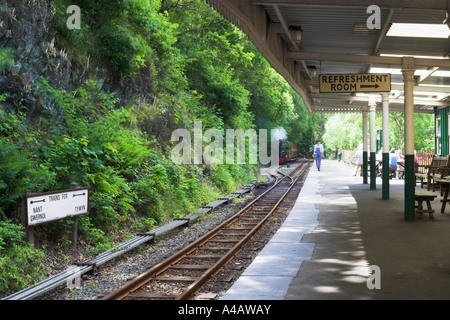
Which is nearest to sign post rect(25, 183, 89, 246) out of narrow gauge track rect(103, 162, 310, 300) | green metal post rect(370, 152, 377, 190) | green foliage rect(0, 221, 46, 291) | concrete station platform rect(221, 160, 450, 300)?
green foliage rect(0, 221, 46, 291)

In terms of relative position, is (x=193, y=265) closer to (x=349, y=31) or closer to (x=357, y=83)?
(x=349, y=31)

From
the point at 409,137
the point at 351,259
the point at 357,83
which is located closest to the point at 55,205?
the point at 351,259

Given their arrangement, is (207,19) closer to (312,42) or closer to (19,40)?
(312,42)

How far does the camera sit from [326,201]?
15.6 metres

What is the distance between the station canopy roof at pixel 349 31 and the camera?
7246 mm

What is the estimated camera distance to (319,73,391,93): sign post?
1199 cm

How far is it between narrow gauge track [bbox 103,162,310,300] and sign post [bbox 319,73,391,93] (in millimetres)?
3942

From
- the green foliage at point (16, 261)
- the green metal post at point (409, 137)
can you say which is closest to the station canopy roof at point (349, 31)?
the green metal post at point (409, 137)

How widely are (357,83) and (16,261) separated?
9.11 meters

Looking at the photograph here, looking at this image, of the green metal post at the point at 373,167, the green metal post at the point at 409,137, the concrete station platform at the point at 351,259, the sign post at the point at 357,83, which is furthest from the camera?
the green metal post at the point at 373,167

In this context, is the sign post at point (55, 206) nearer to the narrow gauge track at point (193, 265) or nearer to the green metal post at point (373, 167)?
the narrow gauge track at point (193, 265)

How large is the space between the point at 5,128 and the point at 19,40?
2239 mm

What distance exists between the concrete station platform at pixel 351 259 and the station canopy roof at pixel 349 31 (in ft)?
12.0
